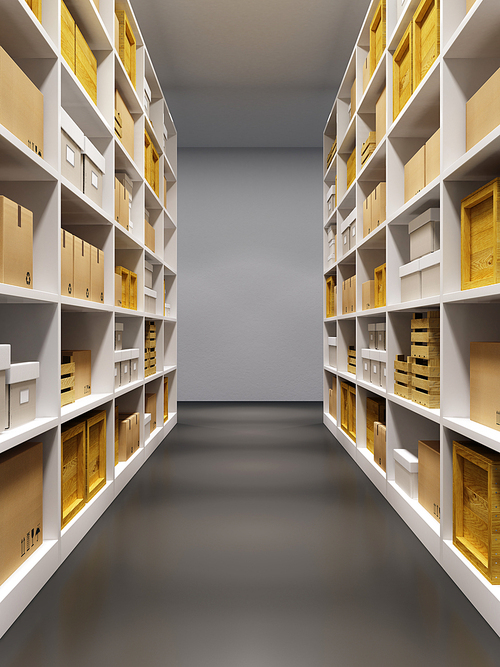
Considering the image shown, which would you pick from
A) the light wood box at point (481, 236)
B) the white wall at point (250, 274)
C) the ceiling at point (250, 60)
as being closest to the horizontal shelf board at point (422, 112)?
the light wood box at point (481, 236)

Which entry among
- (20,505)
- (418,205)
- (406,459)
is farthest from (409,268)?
(20,505)

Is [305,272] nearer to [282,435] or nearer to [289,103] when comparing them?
[289,103]

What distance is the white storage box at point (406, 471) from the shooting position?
7.15ft

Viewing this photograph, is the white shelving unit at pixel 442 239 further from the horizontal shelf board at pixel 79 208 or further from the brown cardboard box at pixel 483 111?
the horizontal shelf board at pixel 79 208

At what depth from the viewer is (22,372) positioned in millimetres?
1474

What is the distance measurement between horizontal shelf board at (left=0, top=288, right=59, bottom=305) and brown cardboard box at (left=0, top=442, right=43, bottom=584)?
1.60ft

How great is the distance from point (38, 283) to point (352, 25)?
3.70 metres

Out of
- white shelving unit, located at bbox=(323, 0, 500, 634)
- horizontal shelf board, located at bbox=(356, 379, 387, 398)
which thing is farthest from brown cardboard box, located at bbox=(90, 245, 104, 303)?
horizontal shelf board, located at bbox=(356, 379, 387, 398)

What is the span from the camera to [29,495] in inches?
61.2

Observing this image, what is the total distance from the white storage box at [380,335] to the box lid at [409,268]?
0.57 metres

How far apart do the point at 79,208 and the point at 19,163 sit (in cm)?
61

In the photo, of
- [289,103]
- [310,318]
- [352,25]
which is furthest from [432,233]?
[310,318]

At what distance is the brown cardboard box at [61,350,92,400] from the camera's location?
7.42ft

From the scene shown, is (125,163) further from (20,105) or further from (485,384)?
(485,384)
